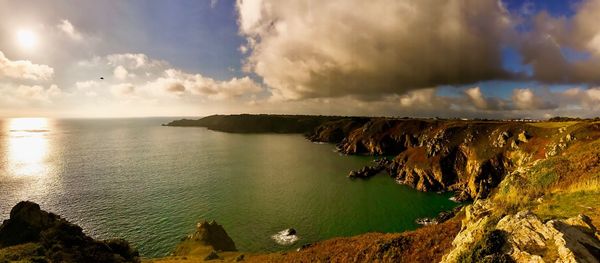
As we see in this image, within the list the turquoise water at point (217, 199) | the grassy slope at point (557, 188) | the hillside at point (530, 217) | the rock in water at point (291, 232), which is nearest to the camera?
the hillside at point (530, 217)

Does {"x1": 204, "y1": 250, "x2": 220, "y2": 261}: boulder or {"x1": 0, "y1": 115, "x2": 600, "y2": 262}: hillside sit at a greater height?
{"x1": 0, "y1": 115, "x2": 600, "y2": 262}: hillside

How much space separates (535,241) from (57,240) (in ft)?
120

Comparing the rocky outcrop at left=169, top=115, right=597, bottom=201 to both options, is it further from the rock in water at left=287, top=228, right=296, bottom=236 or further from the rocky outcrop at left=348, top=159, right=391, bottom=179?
the rock in water at left=287, top=228, right=296, bottom=236

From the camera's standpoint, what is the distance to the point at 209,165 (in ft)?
429

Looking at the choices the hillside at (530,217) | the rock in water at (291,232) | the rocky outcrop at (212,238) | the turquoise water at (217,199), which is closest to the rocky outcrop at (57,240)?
the hillside at (530,217)

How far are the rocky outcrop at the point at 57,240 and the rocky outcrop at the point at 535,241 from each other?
29.7 metres

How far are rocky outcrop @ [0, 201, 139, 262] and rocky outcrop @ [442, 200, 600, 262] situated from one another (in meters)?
29.7

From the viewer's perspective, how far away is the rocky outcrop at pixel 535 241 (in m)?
12.1

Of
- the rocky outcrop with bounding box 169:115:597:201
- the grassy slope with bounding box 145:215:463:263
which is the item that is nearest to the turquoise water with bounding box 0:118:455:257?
the rocky outcrop with bounding box 169:115:597:201

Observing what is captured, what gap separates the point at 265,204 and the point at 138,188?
1802 inches

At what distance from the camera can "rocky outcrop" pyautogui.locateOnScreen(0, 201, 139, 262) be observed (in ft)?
81.7

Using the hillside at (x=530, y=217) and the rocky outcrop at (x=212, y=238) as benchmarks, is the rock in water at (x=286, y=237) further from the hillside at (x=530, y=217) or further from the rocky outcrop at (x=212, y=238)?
the hillside at (x=530, y=217)

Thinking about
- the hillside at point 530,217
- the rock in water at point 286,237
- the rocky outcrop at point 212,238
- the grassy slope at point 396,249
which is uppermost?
the hillside at point 530,217

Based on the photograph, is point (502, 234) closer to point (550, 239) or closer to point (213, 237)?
point (550, 239)
